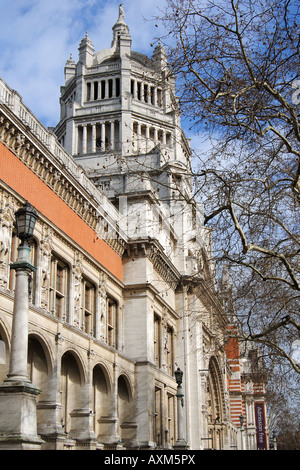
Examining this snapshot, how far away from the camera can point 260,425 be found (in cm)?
9544

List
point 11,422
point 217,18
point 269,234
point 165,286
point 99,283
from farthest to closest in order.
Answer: point 165,286 < point 99,283 < point 269,234 < point 217,18 < point 11,422

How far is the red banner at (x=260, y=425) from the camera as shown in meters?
93.2

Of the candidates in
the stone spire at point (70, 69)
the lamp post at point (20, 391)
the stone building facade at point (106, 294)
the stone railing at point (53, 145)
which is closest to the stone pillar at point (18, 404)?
the lamp post at point (20, 391)

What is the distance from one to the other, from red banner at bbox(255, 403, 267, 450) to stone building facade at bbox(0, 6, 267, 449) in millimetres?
43794

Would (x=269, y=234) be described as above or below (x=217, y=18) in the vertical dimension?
below

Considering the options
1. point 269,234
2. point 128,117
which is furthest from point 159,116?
point 269,234

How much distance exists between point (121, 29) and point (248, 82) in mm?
66116

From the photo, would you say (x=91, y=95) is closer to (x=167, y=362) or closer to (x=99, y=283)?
(x=167, y=362)

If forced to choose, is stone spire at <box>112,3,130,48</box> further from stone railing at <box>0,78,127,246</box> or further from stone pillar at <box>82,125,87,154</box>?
stone railing at <box>0,78,127,246</box>

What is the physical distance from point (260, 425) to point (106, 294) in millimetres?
67475

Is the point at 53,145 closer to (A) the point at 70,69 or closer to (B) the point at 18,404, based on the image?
(B) the point at 18,404

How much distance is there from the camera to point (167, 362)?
43406 mm

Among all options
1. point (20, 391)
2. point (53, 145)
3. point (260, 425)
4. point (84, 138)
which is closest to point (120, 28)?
point (84, 138)

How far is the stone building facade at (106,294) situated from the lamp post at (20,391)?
11.7 inches
